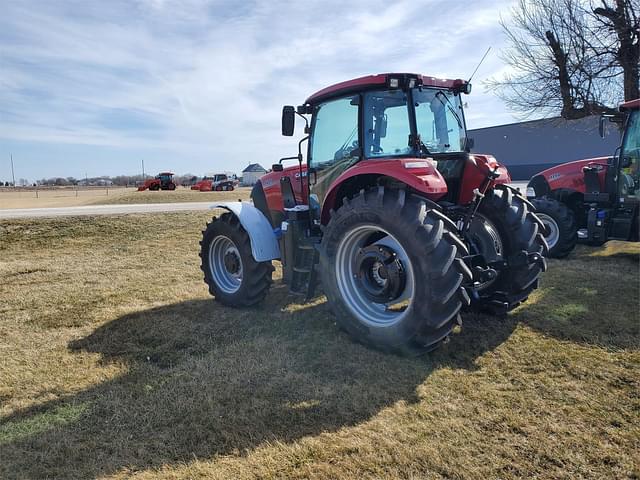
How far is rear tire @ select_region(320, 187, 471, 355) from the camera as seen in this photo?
3504mm

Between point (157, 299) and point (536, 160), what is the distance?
37810 mm

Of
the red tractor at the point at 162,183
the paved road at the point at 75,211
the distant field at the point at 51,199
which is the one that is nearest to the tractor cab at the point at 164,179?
the red tractor at the point at 162,183

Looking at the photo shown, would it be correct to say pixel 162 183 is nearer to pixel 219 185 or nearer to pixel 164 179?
pixel 164 179

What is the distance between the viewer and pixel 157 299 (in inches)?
242

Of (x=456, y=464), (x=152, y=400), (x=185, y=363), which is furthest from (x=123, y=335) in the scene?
(x=456, y=464)

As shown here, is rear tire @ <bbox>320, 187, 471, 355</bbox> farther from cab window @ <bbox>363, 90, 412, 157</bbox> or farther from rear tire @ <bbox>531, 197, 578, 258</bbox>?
rear tire @ <bbox>531, 197, 578, 258</bbox>

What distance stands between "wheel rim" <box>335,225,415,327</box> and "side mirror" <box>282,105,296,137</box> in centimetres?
141

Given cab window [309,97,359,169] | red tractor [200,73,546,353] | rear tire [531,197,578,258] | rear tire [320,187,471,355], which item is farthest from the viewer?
rear tire [531,197,578,258]

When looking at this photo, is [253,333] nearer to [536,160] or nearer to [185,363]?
[185,363]

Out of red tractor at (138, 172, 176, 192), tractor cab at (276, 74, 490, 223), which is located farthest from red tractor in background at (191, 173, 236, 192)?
tractor cab at (276, 74, 490, 223)

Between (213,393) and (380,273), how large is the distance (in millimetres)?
1701

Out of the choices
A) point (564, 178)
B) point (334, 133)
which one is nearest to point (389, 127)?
point (334, 133)

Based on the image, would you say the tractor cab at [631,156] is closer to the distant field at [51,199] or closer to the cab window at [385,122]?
the cab window at [385,122]

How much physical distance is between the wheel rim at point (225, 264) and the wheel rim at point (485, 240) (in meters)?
2.77
